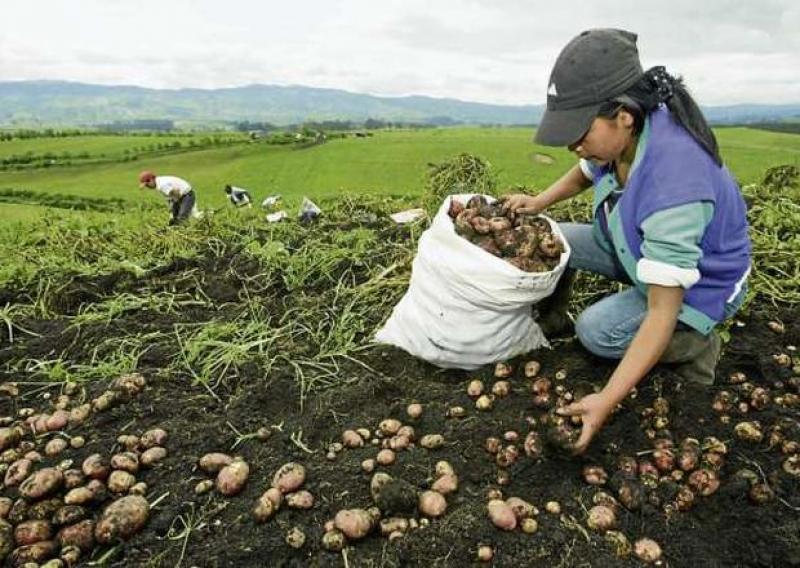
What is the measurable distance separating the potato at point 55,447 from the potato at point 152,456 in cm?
32

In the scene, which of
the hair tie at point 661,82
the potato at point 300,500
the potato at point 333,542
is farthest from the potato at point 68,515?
the hair tie at point 661,82

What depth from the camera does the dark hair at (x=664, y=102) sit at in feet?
6.82

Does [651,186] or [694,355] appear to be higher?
[651,186]

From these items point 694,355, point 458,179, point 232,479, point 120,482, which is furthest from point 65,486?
point 458,179

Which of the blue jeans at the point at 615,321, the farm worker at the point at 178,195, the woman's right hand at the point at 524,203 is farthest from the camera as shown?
the farm worker at the point at 178,195

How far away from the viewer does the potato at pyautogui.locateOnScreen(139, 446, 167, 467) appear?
7.11ft

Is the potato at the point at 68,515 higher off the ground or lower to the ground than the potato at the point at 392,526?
lower

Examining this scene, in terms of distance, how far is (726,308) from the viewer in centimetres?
253

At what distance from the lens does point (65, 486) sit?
206cm

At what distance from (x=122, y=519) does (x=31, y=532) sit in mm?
260

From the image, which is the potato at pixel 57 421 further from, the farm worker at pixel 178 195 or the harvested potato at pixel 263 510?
the farm worker at pixel 178 195

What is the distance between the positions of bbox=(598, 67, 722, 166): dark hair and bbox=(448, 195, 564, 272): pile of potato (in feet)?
1.90

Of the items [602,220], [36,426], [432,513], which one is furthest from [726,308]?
[36,426]

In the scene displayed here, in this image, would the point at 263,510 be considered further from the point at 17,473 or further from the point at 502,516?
the point at 17,473
